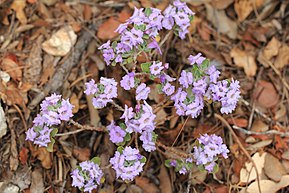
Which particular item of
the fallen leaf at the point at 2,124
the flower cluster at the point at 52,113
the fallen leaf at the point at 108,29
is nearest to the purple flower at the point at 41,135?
the flower cluster at the point at 52,113

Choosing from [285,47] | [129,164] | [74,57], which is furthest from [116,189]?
[285,47]

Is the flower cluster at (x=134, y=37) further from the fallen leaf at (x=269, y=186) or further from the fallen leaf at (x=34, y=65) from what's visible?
the fallen leaf at (x=269, y=186)

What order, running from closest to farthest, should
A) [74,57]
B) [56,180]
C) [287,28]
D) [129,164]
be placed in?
[129,164] < [56,180] < [74,57] < [287,28]

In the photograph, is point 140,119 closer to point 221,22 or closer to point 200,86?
point 200,86

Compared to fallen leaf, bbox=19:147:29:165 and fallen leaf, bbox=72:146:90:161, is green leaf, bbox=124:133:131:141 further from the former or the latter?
fallen leaf, bbox=19:147:29:165

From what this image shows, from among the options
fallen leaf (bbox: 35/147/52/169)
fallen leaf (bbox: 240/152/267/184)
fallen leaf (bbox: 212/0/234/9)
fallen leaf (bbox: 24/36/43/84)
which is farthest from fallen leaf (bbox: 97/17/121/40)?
fallen leaf (bbox: 240/152/267/184)

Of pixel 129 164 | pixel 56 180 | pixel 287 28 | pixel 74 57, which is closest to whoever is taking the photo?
pixel 129 164

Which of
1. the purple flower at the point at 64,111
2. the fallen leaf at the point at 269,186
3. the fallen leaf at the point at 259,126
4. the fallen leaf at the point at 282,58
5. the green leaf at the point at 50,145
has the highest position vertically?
the purple flower at the point at 64,111

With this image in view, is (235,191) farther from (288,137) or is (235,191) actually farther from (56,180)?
(56,180)
